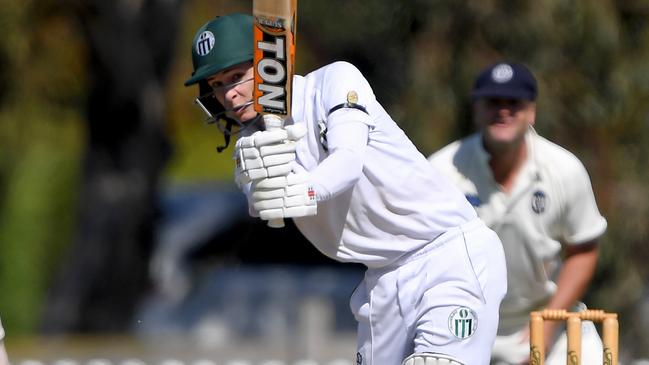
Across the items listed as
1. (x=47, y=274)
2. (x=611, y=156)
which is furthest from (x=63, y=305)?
(x=611, y=156)

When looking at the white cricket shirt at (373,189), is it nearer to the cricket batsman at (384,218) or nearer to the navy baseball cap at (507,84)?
the cricket batsman at (384,218)

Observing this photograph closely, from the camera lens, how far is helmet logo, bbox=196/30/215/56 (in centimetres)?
379

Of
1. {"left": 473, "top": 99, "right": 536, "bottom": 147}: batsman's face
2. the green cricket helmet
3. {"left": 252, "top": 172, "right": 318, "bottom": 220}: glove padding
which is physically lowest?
{"left": 252, "top": 172, "right": 318, "bottom": 220}: glove padding

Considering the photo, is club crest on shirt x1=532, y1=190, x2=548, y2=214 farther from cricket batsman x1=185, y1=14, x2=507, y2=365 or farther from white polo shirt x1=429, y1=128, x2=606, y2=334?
cricket batsman x1=185, y1=14, x2=507, y2=365

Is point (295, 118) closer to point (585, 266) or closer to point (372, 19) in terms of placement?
point (585, 266)

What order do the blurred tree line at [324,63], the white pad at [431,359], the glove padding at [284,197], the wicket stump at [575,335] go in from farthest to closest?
the blurred tree line at [324,63]
the wicket stump at [575,335]
the white pad at [431,359]
the glove padding at [284,197]

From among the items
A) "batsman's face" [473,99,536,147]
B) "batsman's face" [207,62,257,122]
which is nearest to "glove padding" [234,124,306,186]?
"batsman's face" [207,62,257,122]

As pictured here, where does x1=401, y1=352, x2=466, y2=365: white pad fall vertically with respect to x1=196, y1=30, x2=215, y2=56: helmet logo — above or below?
below

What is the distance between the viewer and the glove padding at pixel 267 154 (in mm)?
3502

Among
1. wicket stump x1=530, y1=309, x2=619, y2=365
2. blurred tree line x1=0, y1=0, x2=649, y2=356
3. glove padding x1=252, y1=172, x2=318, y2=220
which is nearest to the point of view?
glove padding x1=252, y1=172, x2=318, y2=220

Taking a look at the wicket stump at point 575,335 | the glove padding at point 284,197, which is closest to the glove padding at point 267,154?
the glove padding at point 284,197

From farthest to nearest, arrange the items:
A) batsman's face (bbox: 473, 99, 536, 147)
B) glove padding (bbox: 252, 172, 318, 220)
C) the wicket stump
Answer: batsman's face (bbox: 473, 99, 536, 147) → the wicket stump → glove padding (bbox: 252, 172, 318, 220)

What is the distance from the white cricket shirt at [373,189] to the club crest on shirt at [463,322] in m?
0.22

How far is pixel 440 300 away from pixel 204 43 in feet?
3.09
